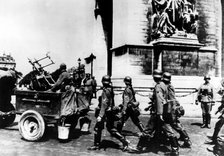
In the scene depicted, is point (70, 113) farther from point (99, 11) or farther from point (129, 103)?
point (99, 11)

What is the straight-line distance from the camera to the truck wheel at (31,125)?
8227mm

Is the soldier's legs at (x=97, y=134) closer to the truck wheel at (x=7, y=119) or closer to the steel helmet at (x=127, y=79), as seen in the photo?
the steel helmet at (x=127, y=79)

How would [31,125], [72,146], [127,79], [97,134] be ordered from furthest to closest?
1. [127,79]
2. [31,125]
3. [72,146]
4. [97,134]

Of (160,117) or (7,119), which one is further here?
(7,119)

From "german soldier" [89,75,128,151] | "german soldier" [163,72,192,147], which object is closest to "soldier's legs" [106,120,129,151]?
"german soldier" [89,75,128,151]

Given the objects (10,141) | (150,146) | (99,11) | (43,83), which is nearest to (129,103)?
(150,146)

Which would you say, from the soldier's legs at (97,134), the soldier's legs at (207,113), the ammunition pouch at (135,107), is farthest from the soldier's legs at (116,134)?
the soldier's legs at (207,113)

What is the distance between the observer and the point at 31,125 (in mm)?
8508

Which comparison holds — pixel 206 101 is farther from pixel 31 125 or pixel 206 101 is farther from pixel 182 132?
pixel 31 125

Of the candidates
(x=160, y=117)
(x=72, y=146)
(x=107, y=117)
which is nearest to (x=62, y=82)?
(x=72, y=146)

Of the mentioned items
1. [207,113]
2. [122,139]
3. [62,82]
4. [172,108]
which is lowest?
[122,139]

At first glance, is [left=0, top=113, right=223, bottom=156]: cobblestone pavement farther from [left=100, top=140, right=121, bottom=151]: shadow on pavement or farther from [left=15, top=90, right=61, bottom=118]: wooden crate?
[left=15, top=90, right=61, bottom=118]: wooden crate

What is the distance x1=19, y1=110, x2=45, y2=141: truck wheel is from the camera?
8.23m

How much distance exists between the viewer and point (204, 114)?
1150 centimetres
